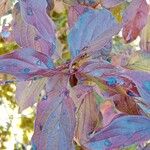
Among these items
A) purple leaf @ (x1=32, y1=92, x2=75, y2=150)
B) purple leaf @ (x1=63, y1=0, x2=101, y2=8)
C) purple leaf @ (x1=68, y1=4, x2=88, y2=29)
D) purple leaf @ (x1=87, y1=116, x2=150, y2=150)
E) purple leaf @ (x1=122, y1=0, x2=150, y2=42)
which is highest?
purple leaf @ (x1=63, y1=0, x2=101, y2=8)

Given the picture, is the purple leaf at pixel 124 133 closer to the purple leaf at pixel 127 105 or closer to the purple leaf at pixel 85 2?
the purple leaf at pixel 127 105

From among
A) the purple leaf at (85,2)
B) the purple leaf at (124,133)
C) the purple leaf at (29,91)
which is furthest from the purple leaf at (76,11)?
the purple leaf at (124,133)

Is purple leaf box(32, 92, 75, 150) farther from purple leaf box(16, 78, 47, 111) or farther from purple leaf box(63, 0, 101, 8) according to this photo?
purple leaf box(63, 0, 101, 8)

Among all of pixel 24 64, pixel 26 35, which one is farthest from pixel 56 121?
pixel 26 35

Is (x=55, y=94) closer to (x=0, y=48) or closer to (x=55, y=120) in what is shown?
(x=55, y=120)

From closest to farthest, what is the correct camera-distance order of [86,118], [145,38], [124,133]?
1. [124,133]
2. [86,118]
3. [145,38]

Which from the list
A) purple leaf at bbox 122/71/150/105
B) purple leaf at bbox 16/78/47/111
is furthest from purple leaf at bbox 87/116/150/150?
purple leaf at bbox 16/78/47/111

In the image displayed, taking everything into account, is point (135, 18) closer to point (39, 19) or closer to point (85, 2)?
point (85, 2)
